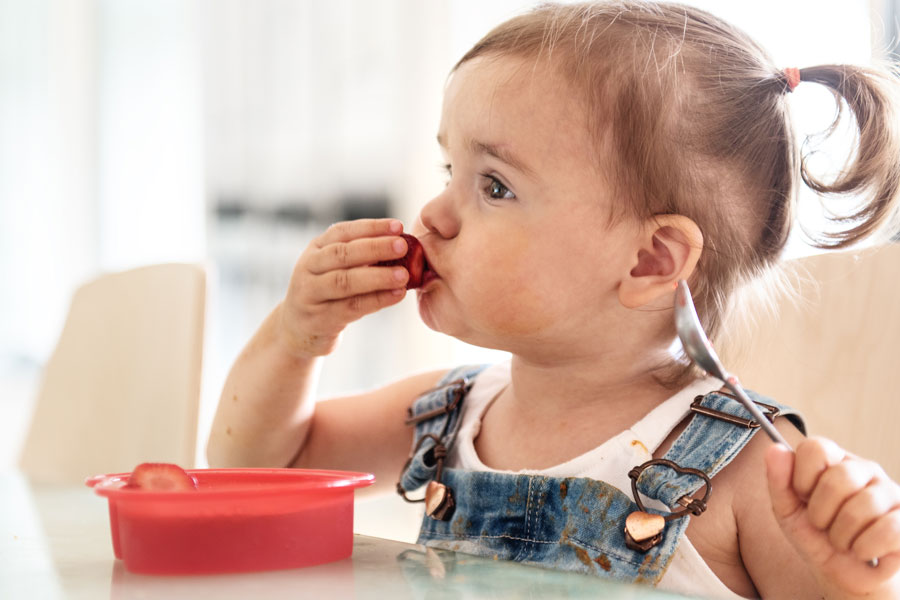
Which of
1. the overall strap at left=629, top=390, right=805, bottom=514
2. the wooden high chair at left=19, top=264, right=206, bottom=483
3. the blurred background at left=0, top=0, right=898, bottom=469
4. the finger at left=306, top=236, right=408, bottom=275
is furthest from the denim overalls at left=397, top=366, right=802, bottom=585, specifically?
the blurred background at left=0, top=0, right=898, bottom=469

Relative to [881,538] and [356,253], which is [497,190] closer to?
[356,253]

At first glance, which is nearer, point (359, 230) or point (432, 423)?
point (359, 230)

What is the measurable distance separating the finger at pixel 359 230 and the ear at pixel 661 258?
23 centimetres

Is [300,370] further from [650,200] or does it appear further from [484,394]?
[650,200]

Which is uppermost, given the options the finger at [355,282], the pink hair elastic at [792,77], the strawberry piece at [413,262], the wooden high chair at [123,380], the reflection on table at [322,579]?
the pink hair elastic at [792,77]

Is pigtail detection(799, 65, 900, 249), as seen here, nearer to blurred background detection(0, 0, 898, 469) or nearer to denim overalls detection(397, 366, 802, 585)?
denim overalls detection(397, 366, 802, 585)

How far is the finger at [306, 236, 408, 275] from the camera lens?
0.89 metres

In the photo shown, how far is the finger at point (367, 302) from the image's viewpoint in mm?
908

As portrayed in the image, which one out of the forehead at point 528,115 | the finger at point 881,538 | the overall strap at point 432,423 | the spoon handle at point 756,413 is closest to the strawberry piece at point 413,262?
the forehead at point 528,115

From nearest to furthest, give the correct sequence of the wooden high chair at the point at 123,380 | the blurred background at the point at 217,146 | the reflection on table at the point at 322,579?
the reflection on table at the point at 322,579
the wooden high chair at the point at 123,380
the blurred background at the point at 217,146

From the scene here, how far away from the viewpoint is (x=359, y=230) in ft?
3.02

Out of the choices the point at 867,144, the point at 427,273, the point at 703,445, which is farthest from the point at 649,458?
the point at 867,144

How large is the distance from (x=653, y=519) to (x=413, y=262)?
332 millimetres

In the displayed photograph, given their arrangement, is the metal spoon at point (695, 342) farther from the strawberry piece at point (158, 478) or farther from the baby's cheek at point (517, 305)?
the strawberry piece at point (158, 478)
